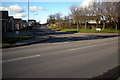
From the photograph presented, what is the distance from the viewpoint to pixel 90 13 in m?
52.0

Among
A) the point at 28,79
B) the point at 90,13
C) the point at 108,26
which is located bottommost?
the point at 28,79

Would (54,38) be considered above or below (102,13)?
below

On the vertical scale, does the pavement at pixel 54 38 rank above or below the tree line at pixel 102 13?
below

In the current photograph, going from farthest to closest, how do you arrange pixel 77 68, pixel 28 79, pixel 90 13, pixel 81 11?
pixel 81 11 → pixel 90 13 → pixel 77 68 → pixel 28 79

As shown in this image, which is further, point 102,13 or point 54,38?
point 102,13

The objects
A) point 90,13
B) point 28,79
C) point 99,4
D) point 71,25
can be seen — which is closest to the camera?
point 28,79

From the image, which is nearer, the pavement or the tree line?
the pavement

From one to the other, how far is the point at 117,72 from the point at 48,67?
292cm

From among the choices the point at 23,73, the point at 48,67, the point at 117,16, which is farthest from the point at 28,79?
the point at 117,16

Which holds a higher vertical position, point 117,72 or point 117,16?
point 117,16

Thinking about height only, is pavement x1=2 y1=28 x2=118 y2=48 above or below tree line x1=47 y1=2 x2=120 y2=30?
below

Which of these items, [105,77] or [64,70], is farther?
[64,70]

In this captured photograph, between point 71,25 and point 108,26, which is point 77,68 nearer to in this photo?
point 108,26

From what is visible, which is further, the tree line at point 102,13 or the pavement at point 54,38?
the tree line at point 102,13
